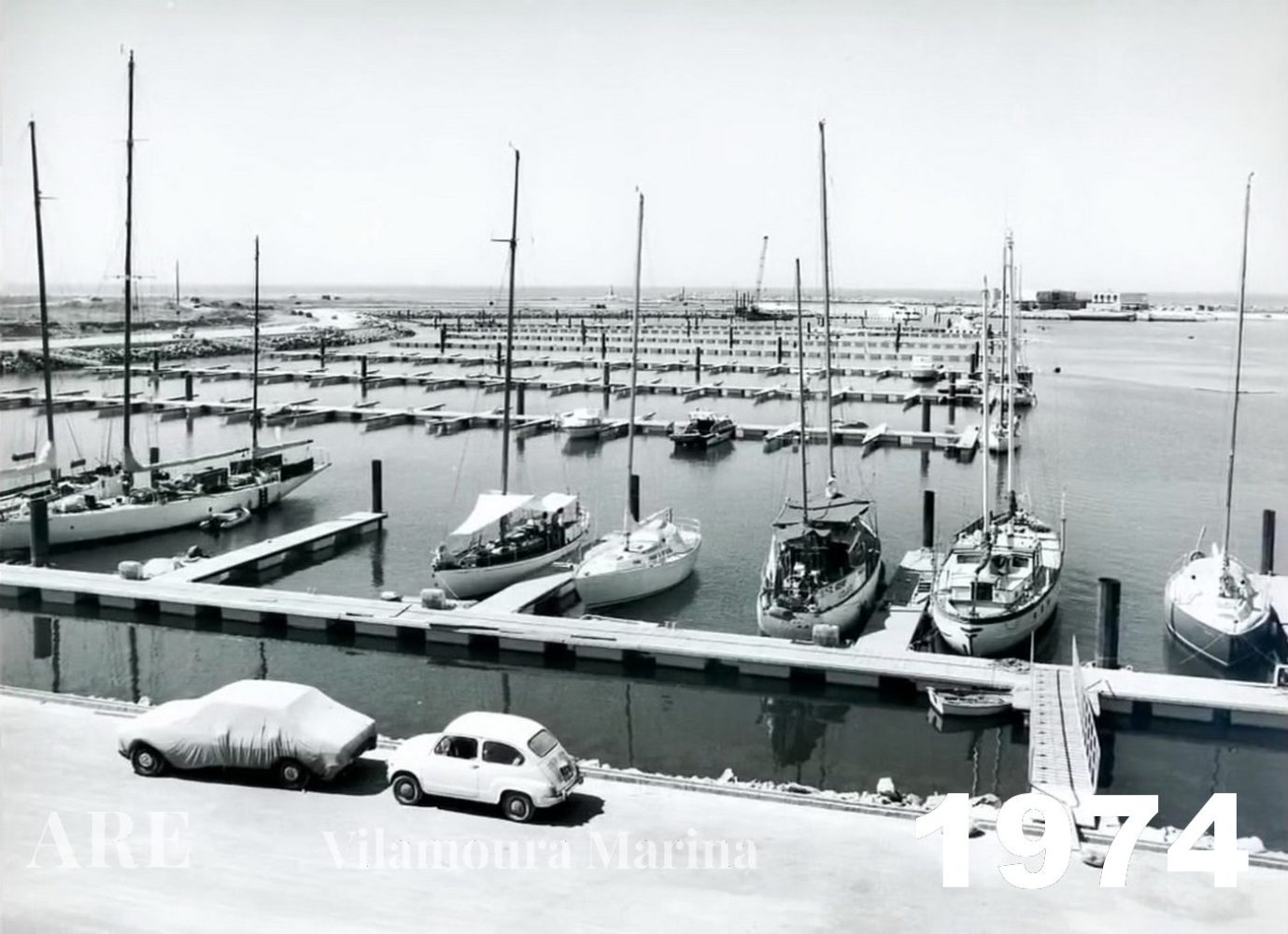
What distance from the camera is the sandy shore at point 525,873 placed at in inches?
435

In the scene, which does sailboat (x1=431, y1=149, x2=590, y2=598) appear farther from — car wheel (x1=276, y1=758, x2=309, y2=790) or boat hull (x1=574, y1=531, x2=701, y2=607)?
car wheel (x1=276, y1=758, x2=309, y2=790)

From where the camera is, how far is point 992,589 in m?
24.8

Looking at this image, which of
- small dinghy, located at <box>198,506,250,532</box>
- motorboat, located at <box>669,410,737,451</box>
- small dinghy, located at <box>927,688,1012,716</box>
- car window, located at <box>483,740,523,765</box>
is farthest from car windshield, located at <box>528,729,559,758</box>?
motorboat, located at <box>669,410,737,451</box>

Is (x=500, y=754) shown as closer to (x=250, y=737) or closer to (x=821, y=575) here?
(x=250, y=737)

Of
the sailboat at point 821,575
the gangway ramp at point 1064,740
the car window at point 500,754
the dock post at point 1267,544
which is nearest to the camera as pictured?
the car window at point 500,754

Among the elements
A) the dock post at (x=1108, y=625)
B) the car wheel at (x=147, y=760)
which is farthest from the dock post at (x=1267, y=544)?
the car wheel at (x=147, y=760)

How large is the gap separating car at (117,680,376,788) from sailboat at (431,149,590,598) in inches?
538

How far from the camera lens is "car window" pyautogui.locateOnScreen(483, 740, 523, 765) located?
13.3 metres

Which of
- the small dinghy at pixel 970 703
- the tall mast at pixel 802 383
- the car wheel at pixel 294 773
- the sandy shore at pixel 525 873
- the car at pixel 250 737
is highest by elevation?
the tall mast at pixel 802 383

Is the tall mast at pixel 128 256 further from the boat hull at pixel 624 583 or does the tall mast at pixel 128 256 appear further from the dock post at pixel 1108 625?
the dock post at pixel 1108 625

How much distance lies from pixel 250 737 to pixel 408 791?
6.99 feet

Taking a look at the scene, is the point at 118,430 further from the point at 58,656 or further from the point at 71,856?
the point at 71,856

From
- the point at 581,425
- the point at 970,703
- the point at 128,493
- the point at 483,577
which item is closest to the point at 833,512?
the point at 483,577

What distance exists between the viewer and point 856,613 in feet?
86.0
